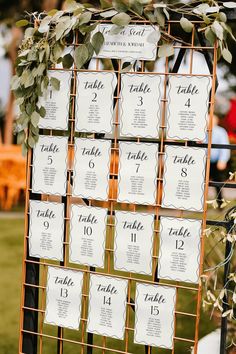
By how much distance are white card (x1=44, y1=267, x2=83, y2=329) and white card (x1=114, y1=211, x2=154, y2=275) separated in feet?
0.75

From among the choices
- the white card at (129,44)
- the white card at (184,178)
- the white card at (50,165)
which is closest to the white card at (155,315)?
the white card at (184,178)

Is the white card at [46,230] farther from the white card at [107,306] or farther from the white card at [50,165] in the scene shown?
the white card at [107,306]

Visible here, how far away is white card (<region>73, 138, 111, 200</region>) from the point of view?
2.65 meters

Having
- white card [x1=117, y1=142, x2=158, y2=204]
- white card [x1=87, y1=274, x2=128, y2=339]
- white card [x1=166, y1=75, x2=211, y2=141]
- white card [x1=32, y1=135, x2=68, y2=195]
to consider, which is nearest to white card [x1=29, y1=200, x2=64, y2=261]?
white card [x1=32, y1=135, x2=68, y2=195]

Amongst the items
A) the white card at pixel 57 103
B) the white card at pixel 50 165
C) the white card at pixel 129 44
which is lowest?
the white card at pixel 50 165

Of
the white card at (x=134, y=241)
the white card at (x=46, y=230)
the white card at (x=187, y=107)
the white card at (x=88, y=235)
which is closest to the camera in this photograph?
the white card at (x=187, y=107)

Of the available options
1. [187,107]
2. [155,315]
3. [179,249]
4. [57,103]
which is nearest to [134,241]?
[179,249]

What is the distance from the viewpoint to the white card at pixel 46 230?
278cm

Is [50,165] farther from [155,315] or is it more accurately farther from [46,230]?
[155,315]

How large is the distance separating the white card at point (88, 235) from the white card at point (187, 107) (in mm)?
446

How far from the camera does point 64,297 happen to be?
2.79 metres

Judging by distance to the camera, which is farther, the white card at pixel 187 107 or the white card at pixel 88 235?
the white card at pixel 88 235

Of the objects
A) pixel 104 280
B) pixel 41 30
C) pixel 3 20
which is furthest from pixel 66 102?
pixel 3 20

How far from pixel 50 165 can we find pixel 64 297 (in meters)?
0.55
